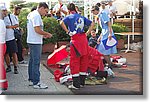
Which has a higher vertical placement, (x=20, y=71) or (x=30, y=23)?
(x=30, y=23)

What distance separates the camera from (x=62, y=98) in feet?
17.9

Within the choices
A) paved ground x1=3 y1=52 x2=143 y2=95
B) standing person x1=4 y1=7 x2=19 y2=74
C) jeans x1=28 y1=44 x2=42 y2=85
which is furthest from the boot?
standing person x1=4 y1=7 x2=19 y2=74

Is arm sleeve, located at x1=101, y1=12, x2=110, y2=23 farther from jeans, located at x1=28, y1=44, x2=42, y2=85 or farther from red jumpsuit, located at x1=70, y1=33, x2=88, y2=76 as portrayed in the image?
jeans, located at x1=28, y1=44, x2=42, y2=85

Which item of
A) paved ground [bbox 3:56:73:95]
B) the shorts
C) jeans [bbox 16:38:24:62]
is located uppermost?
the shorts

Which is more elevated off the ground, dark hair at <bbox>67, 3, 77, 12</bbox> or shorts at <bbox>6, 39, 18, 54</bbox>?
dark hair at <bbox>67, 3, 77, 12</bbox>

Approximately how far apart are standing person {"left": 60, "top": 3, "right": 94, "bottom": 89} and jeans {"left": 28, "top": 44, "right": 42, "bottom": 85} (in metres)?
0.50

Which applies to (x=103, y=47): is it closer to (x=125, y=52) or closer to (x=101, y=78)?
(x=101, y=78)

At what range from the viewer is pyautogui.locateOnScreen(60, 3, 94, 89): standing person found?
225 inches

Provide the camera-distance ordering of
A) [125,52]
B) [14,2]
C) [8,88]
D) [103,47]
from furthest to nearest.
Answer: [125,52] → [103,47] → [14,2] → [8,88]

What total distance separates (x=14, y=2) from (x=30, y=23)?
79 centimetres

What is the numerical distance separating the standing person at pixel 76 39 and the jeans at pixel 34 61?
1.63 ft

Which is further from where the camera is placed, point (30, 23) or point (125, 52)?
point (125, 52)

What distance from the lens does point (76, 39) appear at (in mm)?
5766

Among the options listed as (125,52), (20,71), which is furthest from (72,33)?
(125,52)
